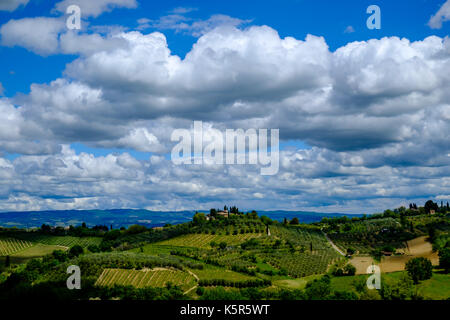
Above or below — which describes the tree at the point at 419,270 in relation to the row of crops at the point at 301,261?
above

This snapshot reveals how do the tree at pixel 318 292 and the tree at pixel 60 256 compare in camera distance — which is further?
the tree at pixel 60 256

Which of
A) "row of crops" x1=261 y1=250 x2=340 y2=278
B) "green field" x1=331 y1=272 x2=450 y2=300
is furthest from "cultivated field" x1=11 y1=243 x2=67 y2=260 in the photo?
"green field" x1=331 y1=272 x2=450 y2=300

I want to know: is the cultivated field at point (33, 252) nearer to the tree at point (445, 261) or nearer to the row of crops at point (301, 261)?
the row of crops at point (301, 261)

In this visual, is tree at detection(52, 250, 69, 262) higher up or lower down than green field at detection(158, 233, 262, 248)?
lower down

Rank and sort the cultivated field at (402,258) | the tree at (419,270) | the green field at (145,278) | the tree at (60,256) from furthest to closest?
the tree at (60,256), the cultivated field at (402,258), the tree at (419,270), the green field at (145,278)

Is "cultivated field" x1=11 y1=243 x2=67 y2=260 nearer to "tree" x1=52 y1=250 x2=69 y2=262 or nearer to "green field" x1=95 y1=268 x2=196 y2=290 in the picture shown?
"tree" x1=52 y1=250 x2=69 y2=262

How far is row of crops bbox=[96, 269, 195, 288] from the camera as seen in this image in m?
108

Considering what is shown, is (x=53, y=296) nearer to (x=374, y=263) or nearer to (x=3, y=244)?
(x=374, y=263)

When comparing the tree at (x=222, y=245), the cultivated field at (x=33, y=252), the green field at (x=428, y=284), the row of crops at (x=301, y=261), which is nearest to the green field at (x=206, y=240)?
the tree at (x=222, y=245)

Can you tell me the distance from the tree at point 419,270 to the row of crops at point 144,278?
57.5m

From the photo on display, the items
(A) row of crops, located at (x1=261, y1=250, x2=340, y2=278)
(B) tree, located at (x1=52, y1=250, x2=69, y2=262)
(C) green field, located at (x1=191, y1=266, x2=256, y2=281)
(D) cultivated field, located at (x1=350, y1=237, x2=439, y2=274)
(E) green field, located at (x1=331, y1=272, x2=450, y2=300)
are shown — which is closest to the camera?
(E) green field, located at (x1=331, y1=272, x2=450, y2=300)

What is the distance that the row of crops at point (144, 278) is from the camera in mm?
107500

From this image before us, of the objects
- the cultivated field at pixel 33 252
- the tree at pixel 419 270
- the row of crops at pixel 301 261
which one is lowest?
the cultivated field at pixel 33 252
